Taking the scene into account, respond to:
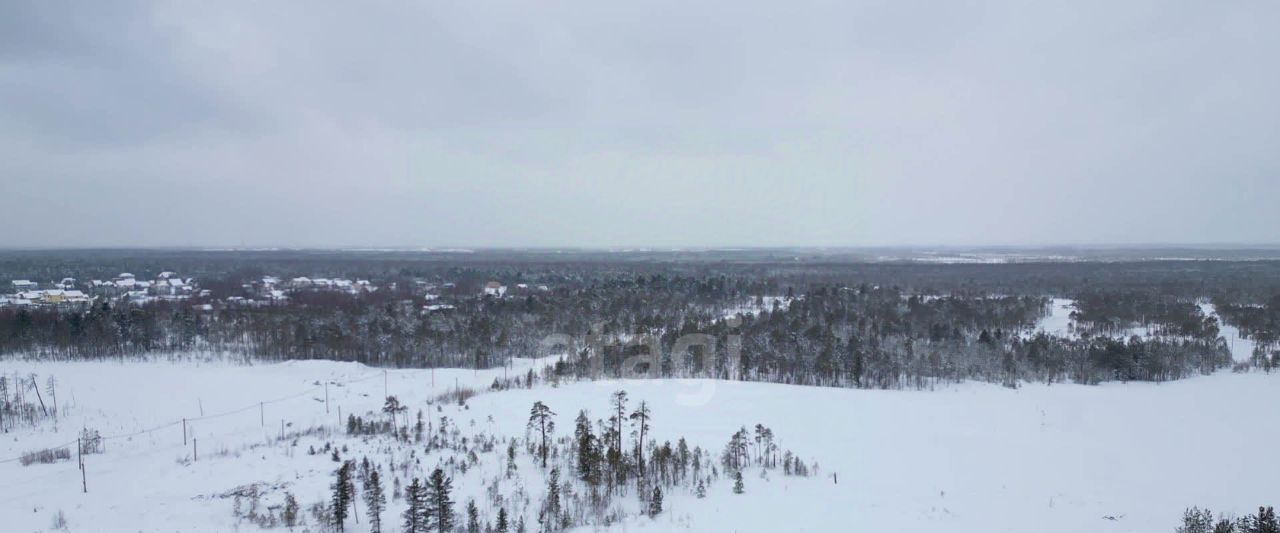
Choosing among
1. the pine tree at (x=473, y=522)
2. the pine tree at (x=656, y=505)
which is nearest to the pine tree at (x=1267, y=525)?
the pine tree at (x=656, y=505)

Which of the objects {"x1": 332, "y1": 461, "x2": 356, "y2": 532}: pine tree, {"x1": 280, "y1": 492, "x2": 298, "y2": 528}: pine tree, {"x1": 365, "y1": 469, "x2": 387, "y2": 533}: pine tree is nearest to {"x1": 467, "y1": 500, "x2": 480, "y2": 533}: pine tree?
{"x1": 365, "y1": 469, "x2": 387, "y2": 533}: pine tree

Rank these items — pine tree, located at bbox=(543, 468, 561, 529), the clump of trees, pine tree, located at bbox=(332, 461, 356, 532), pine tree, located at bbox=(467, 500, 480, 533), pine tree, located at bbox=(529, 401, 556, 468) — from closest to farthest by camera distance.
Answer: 1. the clump of trees
2. pine tree, located at bbox=(467, 500, 480, 533)
3. pine tree, located at bbox=(332, 461, 356, 532)
4. pine tree, located at bbox=(543, 468, 561, 529)
5. pine tree, located at bbox=(529, 401, 556, 468)

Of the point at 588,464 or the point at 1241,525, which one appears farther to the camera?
the point at 588,464

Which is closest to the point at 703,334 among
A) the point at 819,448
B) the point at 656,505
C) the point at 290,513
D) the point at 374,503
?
the point at 819,448

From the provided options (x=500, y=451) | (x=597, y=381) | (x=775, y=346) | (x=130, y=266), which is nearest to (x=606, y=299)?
(x=775, y=346)

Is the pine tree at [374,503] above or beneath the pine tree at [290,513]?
above

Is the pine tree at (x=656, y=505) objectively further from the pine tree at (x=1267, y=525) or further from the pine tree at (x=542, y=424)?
the pine tree at (x=1267, y=525)

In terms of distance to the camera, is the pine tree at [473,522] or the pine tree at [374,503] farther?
the pine tree at [374,503]

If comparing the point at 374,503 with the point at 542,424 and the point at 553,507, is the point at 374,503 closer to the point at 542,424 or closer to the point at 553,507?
the point at 553,507

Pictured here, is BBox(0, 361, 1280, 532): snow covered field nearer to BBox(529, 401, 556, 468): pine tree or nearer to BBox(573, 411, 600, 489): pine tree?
BBox(529, 401, 556, 468): pine tree
